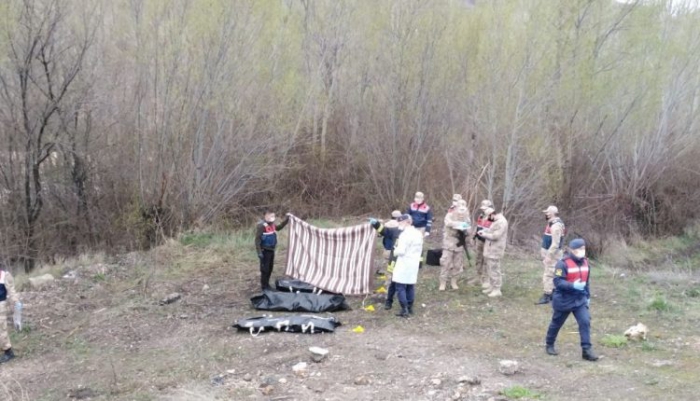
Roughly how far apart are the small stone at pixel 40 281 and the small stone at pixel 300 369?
6.40 meters

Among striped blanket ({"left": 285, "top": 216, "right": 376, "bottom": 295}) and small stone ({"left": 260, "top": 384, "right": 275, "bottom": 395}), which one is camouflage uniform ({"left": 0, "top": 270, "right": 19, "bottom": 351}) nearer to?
small stone ({"left": 260, "top": 384, "right": 275, "bottom": 395})

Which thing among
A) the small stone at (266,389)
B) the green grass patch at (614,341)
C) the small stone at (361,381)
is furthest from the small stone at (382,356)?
the green grass patch at (614,341)

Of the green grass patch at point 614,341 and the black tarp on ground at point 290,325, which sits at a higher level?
the green grass patch at point 614,341

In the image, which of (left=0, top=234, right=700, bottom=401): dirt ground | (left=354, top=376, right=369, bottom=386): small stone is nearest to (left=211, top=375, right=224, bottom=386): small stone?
(left=0, top=234, right=700, bottom=401): dirt ground

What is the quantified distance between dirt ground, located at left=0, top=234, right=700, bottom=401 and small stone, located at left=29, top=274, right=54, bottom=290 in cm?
20

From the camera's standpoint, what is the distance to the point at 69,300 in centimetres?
1071

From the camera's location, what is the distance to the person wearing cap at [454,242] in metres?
10.9

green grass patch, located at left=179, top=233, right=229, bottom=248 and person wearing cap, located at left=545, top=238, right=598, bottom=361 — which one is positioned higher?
person wearing cap, located at left=545, top=238, right=598, bottom=361

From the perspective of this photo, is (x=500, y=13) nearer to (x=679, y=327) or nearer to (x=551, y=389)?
(x=679, y=327)

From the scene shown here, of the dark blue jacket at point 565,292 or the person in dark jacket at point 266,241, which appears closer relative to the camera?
the dark blue jacket at point 565,292

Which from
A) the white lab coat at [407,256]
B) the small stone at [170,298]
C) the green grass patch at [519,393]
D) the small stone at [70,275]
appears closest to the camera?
the green grass patch at [519,393]

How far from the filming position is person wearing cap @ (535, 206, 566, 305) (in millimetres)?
9930

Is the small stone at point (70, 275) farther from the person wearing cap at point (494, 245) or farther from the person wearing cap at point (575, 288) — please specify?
the person wearing cap at point (575, 288)

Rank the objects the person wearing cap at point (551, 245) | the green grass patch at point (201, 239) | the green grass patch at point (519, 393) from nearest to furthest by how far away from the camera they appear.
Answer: the green grass patch at point (519, 393), the person wearing cap at point (551, 245), the green grass patch at point (201, 239)
